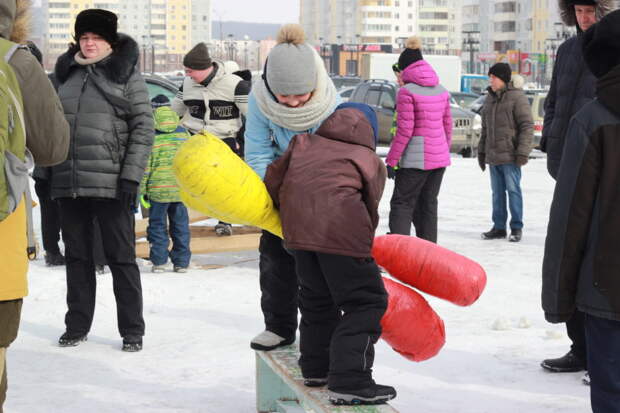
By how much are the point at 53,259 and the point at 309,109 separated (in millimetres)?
4700

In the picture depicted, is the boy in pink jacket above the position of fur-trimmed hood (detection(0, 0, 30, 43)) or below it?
below

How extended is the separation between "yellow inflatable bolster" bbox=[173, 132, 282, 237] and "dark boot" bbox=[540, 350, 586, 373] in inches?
82.2

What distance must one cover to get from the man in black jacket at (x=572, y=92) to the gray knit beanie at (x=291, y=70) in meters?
1.63

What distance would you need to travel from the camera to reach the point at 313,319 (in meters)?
4.24

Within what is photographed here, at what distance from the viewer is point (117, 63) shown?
5.83 meters

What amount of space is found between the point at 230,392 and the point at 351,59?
103 m

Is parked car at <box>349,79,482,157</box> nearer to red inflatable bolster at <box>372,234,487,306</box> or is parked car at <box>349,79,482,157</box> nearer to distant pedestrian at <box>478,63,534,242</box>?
distant pedestrian at <box>478,63,534,242</box>

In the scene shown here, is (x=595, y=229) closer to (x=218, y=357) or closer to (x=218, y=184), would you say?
(x=218, y=184)

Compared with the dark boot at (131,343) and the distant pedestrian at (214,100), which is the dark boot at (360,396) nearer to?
the dark boot at (131,343)

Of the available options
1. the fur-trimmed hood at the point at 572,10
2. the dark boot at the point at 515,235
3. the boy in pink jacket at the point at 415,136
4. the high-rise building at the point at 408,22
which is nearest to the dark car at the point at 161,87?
the dark boot at the point at 515,235

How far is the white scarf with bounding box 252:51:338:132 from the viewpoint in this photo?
4.42 metres

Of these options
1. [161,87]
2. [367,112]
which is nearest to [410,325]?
[367,112]

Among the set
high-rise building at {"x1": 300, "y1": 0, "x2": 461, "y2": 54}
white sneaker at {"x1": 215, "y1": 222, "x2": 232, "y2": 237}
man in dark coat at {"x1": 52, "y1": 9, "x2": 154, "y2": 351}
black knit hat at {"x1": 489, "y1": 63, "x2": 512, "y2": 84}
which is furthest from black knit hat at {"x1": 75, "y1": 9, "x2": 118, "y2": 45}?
high-rise building at {"x1": 300, "y1": 0, "x2": 461, "y2": 54}

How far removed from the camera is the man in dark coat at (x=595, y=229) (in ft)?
10.8
